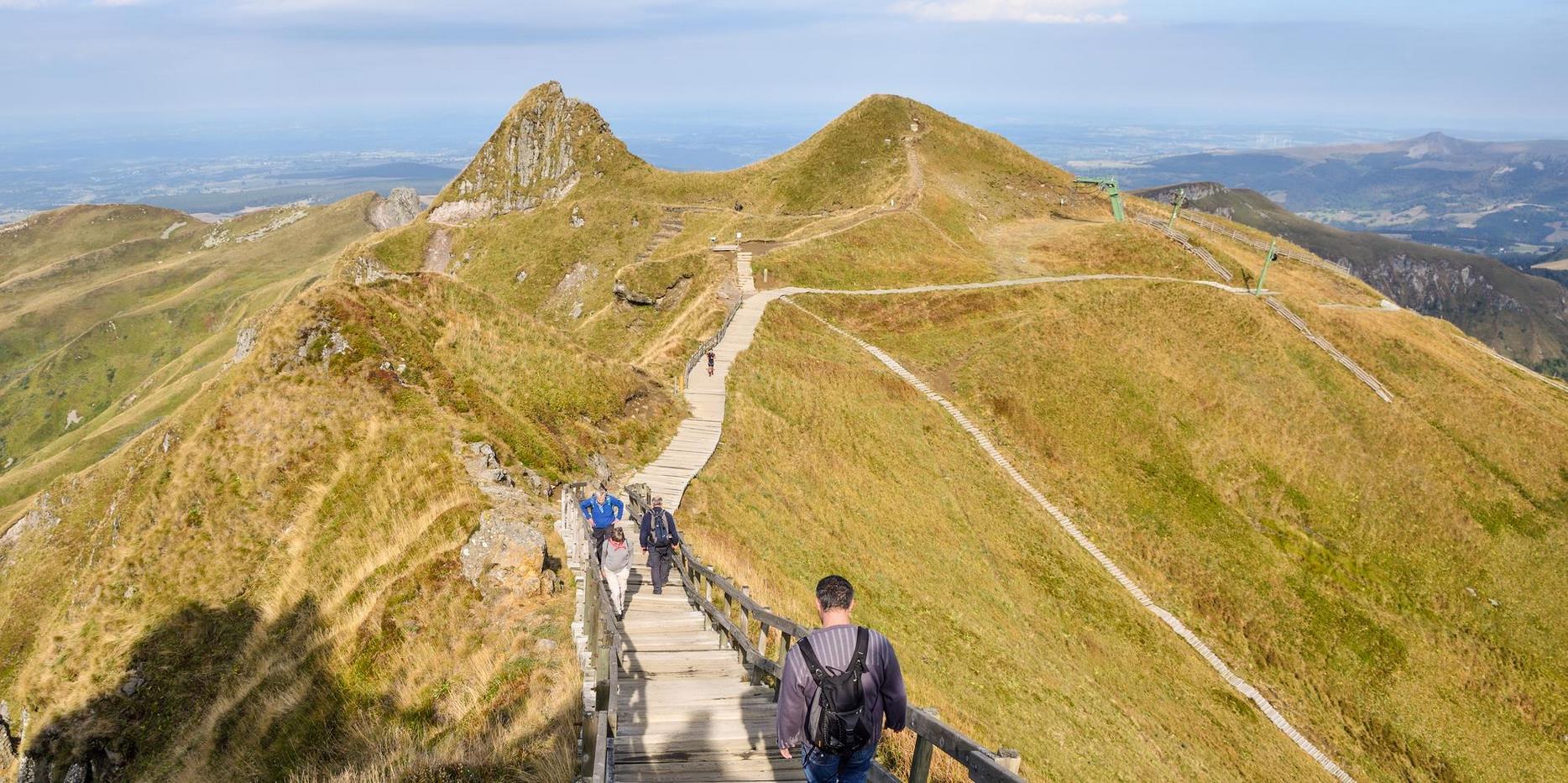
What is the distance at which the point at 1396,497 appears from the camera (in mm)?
45031

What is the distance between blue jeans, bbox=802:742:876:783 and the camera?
6676mm

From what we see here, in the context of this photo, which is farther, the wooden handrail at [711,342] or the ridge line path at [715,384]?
the wooden handrail at [711,342]

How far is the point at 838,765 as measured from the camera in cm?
679

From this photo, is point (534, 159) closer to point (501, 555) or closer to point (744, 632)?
point (501, 555)

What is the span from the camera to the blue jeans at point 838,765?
6.68 metres

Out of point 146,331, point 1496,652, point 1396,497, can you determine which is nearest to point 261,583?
point 1496,652

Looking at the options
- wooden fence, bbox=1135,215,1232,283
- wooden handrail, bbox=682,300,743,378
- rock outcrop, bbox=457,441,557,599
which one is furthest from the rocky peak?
rock outcrop, bbox=457,441,557,599

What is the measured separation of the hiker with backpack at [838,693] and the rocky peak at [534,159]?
388 ft

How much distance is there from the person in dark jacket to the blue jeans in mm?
8520

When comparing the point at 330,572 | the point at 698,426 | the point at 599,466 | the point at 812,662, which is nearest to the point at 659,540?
the point at 812,662

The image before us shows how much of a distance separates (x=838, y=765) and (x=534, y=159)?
13003cm

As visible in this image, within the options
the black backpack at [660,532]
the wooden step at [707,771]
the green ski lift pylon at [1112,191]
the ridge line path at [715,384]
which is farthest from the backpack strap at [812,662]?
the green ski lift pylon at [1112,191]

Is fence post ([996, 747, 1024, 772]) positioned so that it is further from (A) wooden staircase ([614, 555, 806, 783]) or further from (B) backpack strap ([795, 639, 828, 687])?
(A) wooden staircase ([614, 555, 806, 783])

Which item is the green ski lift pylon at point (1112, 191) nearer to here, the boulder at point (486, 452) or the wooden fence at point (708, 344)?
the wooden fence at point (708, 344)
